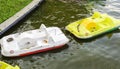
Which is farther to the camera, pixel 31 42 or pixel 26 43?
pixel 31 42

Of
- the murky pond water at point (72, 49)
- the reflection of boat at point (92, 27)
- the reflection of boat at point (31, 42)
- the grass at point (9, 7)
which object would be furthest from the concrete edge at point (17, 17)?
the reflection of boat at point (92, 27)

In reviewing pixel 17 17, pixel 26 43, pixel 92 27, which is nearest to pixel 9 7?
pixel 17 17

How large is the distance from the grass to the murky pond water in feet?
4.57

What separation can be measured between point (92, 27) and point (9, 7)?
9091 mm

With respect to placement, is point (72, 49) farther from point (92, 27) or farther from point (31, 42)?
point (31, 42)

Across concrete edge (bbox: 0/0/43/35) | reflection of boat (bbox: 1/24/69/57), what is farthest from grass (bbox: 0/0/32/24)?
reflection of boat (bbox: 1/24/69/57)

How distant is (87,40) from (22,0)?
33.3 ft

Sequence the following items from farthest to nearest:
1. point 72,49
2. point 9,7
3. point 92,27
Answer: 1. point 9,7
2. point 92,27
3. point 72,49

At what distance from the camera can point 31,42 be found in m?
17.5

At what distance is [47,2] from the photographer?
27766 mm

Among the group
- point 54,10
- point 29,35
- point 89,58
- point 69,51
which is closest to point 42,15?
point 54,10

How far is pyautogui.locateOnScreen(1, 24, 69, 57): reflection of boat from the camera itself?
56.0ft

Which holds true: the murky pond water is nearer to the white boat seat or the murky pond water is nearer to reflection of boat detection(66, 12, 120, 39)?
reflection of boat detection(66, 12, 120, 39)

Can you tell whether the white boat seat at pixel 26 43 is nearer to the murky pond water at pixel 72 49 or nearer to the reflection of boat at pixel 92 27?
the murky pond water at pixel 72 49
